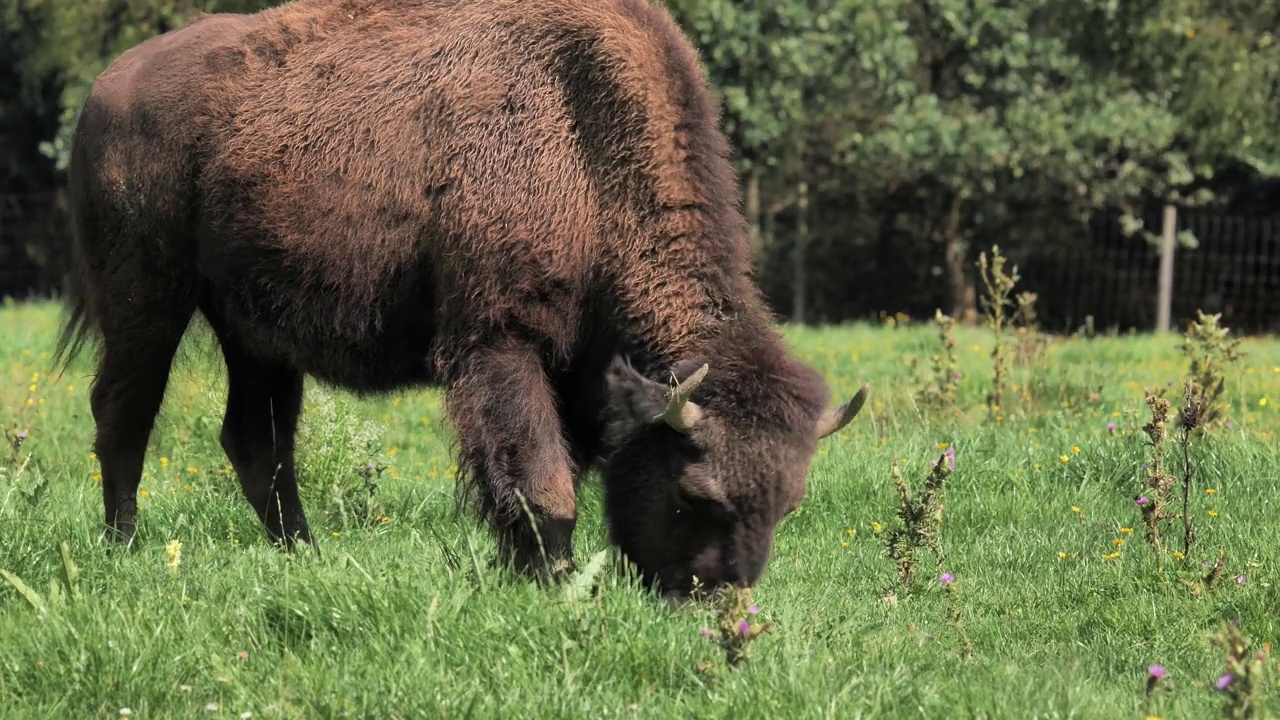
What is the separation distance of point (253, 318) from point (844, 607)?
266cm

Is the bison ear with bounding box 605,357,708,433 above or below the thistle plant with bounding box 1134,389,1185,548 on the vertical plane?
above

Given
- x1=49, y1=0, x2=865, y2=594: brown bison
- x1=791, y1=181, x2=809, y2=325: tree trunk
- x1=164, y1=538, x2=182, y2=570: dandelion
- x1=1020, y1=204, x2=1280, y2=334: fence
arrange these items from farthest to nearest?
x1=791, y1=181, x2=809, y2=325: tree trunk, x1=1020, y1=204, x2=1280, y2=334: fence, x1=49, y1=0, x2=865, y2=594: brown bison, x1=164, y1=538, x2=182, y2=570: dandelion

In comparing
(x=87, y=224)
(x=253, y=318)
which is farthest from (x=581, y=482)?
(x=87, y=224)

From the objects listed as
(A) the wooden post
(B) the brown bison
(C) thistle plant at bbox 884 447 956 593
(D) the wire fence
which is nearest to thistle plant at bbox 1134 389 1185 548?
(C) thistle plant at bbox 884 447 956 593

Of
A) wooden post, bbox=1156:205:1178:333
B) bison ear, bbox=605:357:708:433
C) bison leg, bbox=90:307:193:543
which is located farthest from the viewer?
wooden post, bbox=1156:205:1178:333

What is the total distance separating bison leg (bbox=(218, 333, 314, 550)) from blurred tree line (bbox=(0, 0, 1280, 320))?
38.1ft

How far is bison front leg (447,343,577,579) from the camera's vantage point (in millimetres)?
4719

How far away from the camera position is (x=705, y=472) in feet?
14.8

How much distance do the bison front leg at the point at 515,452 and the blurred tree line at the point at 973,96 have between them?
13284mm

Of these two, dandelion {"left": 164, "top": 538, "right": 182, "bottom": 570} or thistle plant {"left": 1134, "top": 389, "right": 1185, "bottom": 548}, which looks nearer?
dandelion {"left": 164, "top": 538, "right": 182, "bottom": 570}

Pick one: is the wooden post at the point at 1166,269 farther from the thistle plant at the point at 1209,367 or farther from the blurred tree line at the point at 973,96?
the thistle plant at the point at 1209,367

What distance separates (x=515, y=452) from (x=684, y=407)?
647 millimetres

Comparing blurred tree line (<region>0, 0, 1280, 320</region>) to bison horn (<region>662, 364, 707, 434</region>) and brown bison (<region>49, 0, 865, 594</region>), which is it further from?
bison horn (<region>662, 364, 707, 434</region>)

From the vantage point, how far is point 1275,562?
16.5 ft
